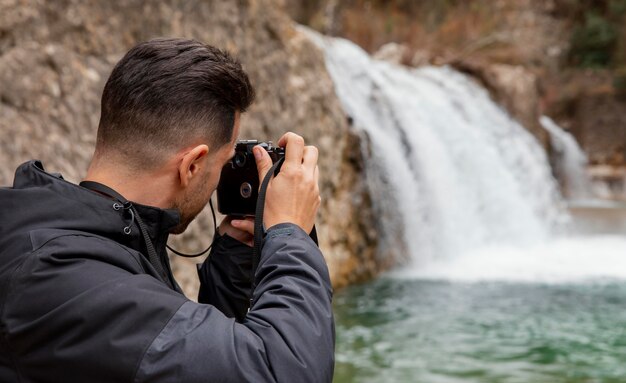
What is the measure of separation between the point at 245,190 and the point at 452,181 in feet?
27.2

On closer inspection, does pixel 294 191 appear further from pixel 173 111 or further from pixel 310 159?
pixel 173 111

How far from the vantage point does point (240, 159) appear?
1.54m

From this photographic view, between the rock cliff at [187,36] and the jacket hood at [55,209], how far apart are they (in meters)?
2.78

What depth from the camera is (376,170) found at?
8039 mm

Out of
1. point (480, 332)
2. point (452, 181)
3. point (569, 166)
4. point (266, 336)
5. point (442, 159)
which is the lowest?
point (480, 332)

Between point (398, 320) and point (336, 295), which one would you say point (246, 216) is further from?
point (336, 295)

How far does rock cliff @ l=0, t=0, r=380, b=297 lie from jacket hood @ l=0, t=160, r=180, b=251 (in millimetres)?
2783

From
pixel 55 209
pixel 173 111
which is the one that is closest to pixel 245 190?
pixel 173 111

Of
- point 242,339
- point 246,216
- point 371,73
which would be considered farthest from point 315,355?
point 371,73

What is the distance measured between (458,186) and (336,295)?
11.8ft

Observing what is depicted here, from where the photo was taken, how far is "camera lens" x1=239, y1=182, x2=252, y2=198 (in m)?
1.54

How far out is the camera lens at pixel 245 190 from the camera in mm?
1545

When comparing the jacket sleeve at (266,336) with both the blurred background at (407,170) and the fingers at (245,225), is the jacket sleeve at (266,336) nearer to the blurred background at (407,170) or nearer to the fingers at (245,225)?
the fingers at (245,225)

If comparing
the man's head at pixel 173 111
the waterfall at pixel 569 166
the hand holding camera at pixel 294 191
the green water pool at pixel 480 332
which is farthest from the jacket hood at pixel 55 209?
the waterfall at pixel 569 166
